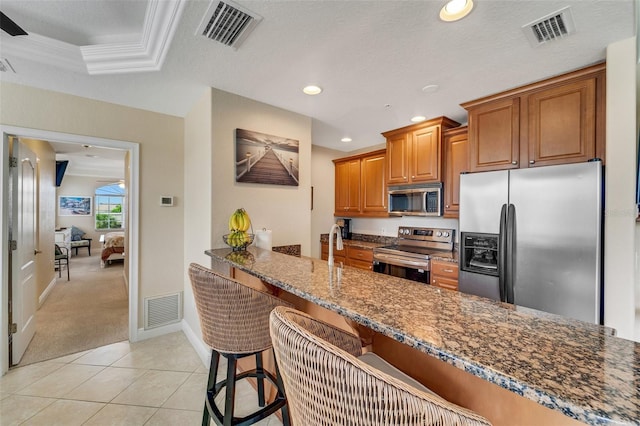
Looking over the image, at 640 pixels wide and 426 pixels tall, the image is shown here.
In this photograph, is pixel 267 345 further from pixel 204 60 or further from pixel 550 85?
pixel 550 85

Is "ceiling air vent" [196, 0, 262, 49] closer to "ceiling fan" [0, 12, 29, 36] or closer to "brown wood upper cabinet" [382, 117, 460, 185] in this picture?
"ceiling fan" [0, 12, 29, 36]

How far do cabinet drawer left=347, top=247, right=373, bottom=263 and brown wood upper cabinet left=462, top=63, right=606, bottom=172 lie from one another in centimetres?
169

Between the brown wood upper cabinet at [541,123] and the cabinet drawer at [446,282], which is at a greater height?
the brown wood upper cabinet at [541,123]

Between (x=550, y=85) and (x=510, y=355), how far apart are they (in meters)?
2.47

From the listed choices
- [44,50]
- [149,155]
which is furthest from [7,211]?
[44,50]

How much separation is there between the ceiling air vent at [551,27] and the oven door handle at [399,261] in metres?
2.11

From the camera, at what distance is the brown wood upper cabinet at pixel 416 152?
10.4ft

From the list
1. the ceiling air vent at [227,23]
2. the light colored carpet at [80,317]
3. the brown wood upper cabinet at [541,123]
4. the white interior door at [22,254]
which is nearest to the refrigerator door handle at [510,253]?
the brown wood upper cabinet at [541,123]

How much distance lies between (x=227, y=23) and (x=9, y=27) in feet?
4.46

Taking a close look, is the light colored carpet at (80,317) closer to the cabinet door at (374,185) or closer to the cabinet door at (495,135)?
the cabinet door at (374,185)

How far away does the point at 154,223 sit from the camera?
9.66 ft

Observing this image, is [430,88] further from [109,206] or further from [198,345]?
[109,206]

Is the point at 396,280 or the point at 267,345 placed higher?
the point at 396,280

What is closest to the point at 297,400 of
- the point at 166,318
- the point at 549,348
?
the point at 549,348
